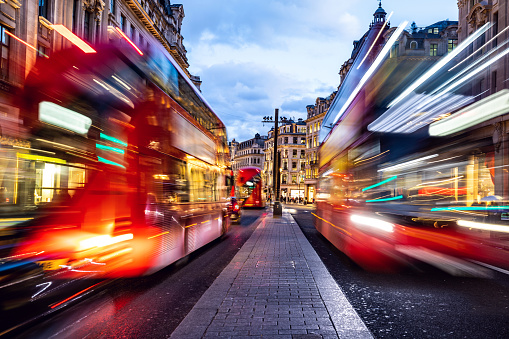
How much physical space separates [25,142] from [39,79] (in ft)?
3.29

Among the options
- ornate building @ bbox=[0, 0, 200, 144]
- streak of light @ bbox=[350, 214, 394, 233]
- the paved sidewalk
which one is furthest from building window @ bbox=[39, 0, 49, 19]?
streak of light @ bbox=[350, 214, 394, 233]

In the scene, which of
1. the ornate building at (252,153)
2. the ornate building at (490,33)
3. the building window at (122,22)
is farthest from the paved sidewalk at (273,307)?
the ornate building at (252,153)

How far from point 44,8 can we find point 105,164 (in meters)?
21.7

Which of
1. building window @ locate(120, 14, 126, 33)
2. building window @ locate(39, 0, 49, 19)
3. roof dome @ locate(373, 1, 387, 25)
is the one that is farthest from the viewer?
roof dome @ locate(373, 1, 387, 25)

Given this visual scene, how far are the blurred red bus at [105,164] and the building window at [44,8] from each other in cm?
1860

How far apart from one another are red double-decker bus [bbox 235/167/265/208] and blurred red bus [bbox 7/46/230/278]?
29437mm

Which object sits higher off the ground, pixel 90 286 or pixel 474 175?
pixel 474 175

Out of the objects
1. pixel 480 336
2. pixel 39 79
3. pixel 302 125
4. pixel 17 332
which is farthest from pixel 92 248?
pixel 302 125

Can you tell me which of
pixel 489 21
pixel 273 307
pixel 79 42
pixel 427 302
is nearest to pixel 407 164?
pixel 427 302

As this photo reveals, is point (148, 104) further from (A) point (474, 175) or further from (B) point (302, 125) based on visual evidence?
(B) point (302, 125)

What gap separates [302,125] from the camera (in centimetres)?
10725

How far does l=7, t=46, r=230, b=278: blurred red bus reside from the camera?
4980 mm

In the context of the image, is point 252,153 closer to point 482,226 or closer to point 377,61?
point 377,61

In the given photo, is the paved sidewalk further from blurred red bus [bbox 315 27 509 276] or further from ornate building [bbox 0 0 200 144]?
ornate building [bbox 0 0 200 144]
